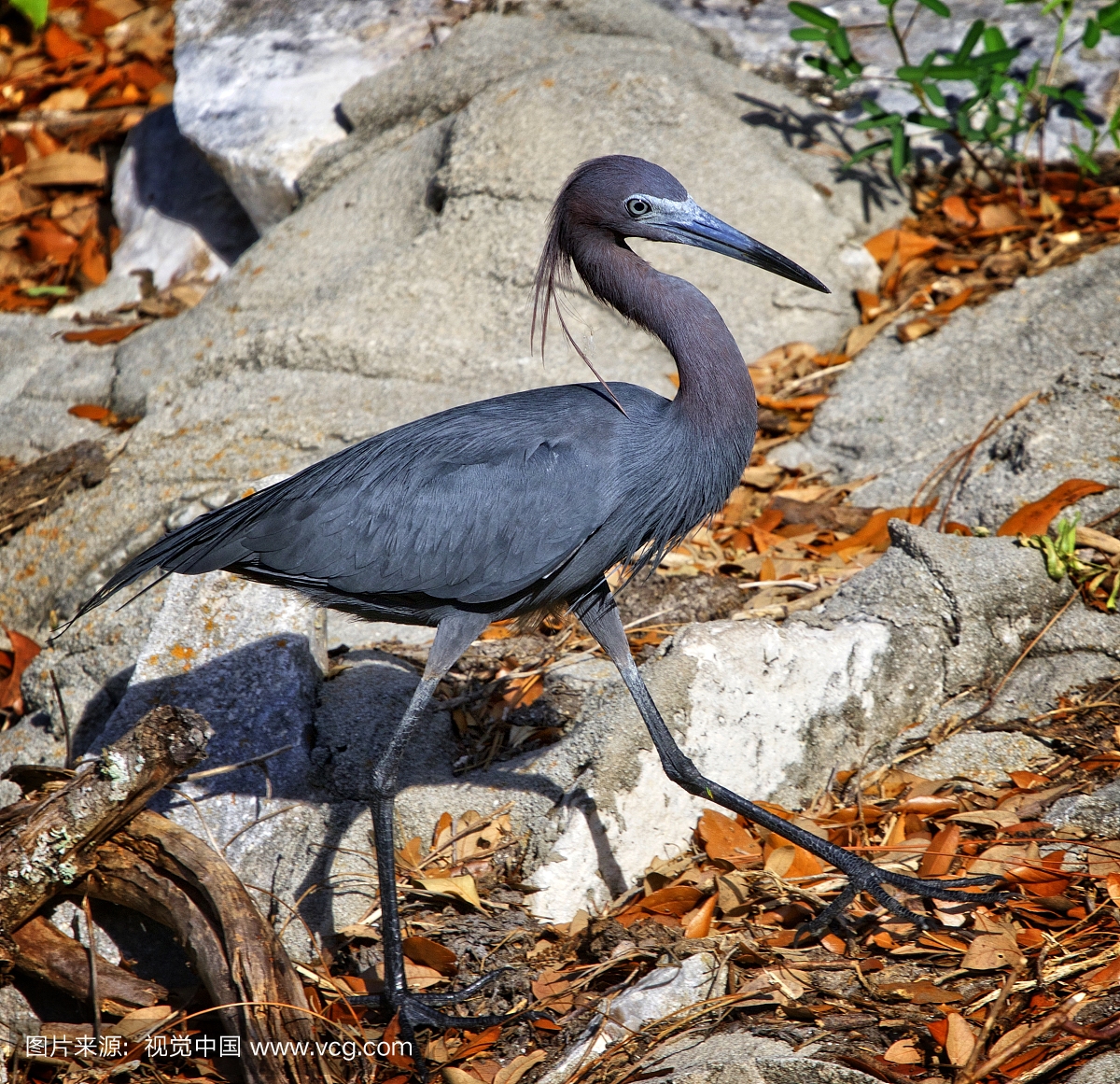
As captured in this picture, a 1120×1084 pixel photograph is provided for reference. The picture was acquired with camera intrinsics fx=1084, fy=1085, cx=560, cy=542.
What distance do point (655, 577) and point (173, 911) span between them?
85.9 inches

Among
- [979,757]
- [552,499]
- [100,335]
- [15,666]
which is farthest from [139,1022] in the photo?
[100,335]

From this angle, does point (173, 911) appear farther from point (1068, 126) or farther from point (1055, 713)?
point (1068, 126)

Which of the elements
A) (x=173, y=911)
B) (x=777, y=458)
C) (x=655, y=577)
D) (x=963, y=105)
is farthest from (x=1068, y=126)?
(x=173, y=911)

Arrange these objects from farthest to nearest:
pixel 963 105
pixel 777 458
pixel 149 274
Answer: pixel 149 274 → pixel 963 105 → pixel 777 458

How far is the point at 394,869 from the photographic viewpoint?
3000 millimetres

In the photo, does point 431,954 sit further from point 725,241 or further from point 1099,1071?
point 725,241

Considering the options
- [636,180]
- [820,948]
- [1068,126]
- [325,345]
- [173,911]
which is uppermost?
[636,180]

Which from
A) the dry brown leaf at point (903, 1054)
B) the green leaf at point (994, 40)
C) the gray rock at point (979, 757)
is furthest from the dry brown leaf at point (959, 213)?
the dry brown leaf at point (903, 1054)

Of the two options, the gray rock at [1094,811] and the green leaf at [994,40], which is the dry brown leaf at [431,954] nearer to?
the gray rock at [1094,811]

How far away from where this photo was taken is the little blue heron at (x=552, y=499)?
3.07 metres

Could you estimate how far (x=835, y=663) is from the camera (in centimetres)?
343

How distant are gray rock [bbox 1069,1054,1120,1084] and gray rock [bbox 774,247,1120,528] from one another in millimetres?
2060

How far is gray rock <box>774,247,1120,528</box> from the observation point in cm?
398

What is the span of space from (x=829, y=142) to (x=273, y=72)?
3.30 meters
